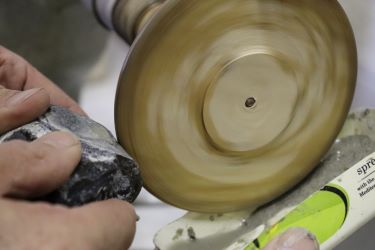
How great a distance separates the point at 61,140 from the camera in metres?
0.52

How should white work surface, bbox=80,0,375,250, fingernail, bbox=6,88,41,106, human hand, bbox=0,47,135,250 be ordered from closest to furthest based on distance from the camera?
human hand, bbox=0,47,135,250 → fingernail, bbox=6,88,41,106 → white work surface, bbox=80,0,375,250

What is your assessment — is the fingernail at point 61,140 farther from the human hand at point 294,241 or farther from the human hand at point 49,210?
the human hand at point 294,241

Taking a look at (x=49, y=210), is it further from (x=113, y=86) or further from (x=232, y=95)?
(x=113, y=86)

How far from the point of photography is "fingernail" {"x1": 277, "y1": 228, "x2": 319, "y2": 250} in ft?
2.04

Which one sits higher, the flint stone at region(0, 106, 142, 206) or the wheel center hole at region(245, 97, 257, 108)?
the wheel center hole at region(245, 97, 257, 108)

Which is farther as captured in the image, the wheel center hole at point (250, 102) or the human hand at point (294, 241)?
the wheel center hole at point (250, 102)

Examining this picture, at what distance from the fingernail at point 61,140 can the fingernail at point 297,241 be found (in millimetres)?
252

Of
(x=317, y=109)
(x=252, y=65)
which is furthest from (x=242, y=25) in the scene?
(x=317, y=109)

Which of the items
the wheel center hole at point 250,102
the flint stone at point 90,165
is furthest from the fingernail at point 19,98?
the wheel center hole at point 250,102

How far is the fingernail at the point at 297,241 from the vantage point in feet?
2.04

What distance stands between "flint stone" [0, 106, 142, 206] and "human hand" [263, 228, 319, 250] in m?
0.16

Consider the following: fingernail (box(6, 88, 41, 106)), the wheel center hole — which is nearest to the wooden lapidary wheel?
the wheel center hole

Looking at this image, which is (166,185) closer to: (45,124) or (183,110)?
(183,110)

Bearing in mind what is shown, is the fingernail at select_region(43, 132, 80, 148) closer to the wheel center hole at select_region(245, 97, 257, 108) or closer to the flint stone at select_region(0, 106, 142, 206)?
the flint stone at select_region(0, 106, 142, 206)
